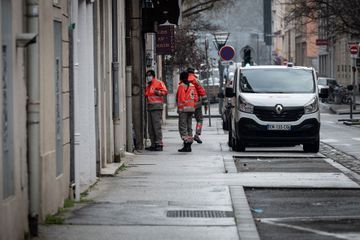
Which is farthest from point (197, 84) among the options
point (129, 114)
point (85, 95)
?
point (85, 95)

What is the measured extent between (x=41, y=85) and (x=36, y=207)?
3.92 feet

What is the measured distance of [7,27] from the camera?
352 inches

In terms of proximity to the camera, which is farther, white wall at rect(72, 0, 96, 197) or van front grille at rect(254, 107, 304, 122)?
van front grille at rect(254, 107, 304, 122)

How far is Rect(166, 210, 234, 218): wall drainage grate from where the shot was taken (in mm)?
11773

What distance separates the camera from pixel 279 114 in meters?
22.9

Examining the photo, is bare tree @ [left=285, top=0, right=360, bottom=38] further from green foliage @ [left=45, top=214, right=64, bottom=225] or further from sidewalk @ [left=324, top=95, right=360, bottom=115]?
green foliage @ [left=45, top=214, right=64, bottom=225]

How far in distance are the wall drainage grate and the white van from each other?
1090 centimetres

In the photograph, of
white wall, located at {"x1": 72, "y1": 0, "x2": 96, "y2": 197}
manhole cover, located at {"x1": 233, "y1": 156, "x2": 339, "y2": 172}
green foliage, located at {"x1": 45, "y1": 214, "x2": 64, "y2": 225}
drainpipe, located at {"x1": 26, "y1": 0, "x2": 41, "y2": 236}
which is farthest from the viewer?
manhole cover, located at {"x1": 233, "y1": 156, "x2": 339, "y2": 172}

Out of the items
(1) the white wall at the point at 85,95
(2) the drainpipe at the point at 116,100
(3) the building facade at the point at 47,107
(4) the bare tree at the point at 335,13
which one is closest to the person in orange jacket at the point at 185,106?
(2) the drainpipe at the point at 116,100

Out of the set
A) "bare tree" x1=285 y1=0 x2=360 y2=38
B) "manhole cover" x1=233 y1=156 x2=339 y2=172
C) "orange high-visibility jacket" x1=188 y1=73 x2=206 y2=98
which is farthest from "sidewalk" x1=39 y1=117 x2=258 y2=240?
"bare tree" x1=285 y1=0 x2=360 y2=38

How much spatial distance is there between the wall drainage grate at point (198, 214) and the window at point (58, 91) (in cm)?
131

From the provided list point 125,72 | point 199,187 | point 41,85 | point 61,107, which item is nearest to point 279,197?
point 199,187

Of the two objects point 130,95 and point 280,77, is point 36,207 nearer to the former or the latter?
point 130,95

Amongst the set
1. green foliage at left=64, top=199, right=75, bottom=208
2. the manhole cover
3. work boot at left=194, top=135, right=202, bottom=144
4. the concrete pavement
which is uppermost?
green foliage at left=64, top=199, right=75, bottom=208
